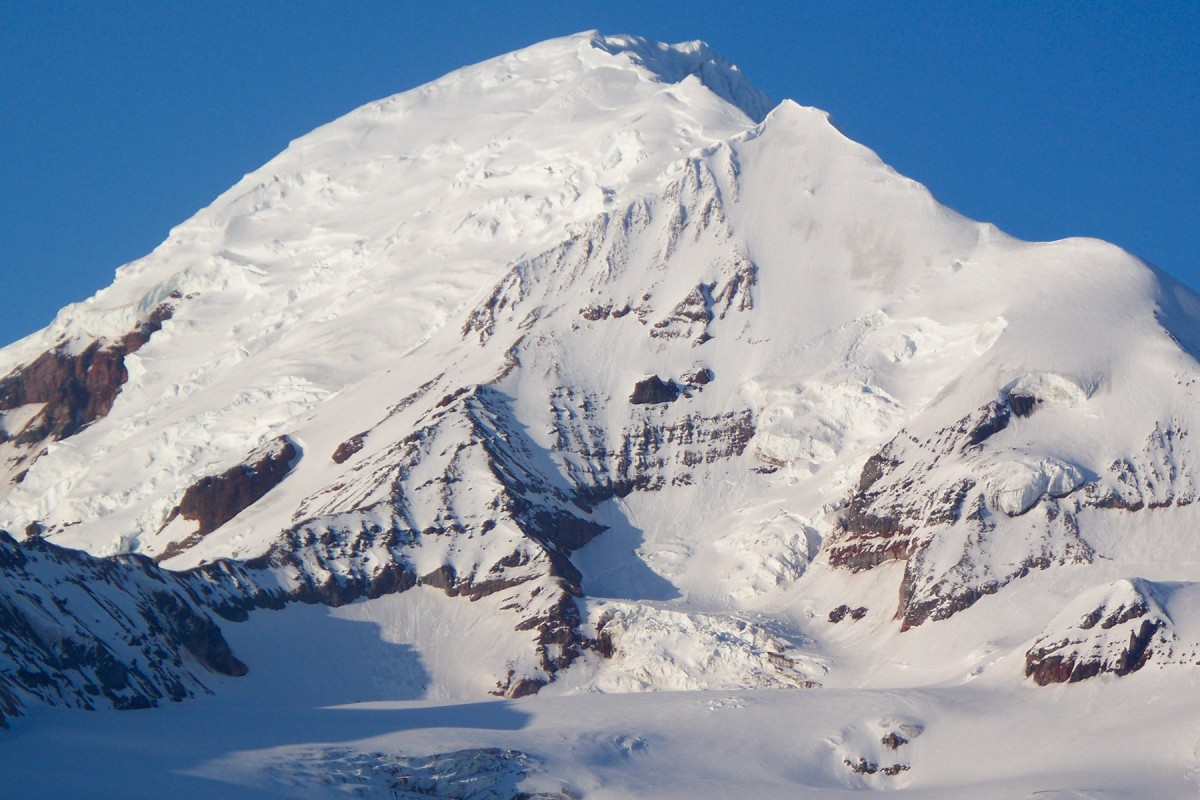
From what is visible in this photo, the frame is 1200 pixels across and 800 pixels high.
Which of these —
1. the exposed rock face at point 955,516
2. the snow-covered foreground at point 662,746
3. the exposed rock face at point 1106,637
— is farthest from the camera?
the exposed rock face at point 955,516

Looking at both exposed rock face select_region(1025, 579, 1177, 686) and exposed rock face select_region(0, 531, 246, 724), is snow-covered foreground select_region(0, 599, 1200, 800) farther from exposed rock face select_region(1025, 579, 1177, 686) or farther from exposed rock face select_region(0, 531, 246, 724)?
exposed rock face select_region(0, 531, 246, 724)

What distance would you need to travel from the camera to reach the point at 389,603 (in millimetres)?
195750

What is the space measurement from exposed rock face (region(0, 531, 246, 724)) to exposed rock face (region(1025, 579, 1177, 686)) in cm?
7054

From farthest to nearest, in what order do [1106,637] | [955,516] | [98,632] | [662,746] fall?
[955,516], [98,632], [1106,637], [662,746]

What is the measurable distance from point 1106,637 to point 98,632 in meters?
79.3

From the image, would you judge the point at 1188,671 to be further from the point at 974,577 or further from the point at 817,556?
the point at 817,556

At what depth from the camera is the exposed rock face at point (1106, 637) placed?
145m

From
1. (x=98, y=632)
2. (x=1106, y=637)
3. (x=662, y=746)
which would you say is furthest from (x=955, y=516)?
(x=98, y=632)

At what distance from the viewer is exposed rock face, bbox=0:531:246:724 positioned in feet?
486

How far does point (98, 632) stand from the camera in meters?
162

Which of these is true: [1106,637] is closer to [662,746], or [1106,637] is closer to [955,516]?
[662,746]

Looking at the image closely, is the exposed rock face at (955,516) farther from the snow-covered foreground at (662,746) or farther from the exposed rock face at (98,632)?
the exposed rock face at (98,632)

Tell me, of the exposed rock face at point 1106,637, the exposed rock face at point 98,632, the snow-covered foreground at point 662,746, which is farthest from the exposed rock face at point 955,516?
the exposed rock face at point 98,632

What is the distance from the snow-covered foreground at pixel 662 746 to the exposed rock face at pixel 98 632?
12.0 m
